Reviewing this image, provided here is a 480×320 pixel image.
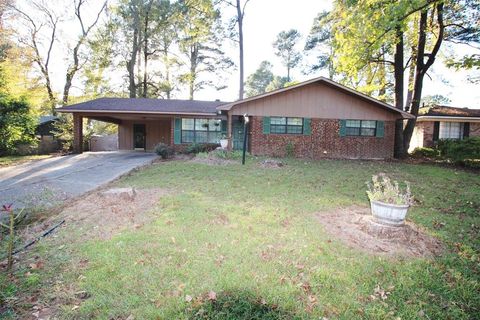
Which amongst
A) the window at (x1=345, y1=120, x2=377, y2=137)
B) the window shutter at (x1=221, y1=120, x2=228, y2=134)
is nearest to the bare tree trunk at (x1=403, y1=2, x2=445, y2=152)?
the window at (x1=345, y1=120, x2=377, y2=137)

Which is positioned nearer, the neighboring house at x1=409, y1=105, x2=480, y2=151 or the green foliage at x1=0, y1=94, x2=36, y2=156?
the green foliage at x1=0, y1=94, x2=36, y2=156

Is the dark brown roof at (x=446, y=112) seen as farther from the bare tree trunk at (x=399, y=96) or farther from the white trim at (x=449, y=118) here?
the bare tree trunk at (x=399, y=96)

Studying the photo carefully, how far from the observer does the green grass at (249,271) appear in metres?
2.55

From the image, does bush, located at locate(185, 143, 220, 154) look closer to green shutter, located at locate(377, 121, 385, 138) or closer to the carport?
the carport

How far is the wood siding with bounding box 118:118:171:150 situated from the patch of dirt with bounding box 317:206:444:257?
51.9 feet

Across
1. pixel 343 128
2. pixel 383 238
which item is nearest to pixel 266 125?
pixel 343 128

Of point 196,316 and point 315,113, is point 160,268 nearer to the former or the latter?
point 196,316

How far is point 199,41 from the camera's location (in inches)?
942

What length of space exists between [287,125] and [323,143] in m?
2.24

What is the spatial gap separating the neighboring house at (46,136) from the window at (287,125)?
47.2ft

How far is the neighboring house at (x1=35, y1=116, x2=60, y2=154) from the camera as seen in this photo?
16.6m

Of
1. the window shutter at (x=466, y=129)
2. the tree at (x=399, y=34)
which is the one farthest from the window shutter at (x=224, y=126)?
the window shutter at (x=466, y=129)

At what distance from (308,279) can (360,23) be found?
9676 mm

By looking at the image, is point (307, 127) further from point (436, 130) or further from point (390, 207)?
point (390, 207)
